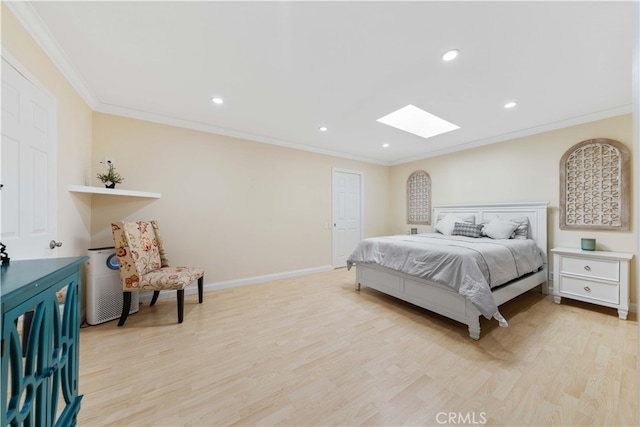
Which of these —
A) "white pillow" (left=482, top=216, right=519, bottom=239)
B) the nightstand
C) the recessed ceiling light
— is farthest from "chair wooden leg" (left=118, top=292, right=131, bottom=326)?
the nightstand

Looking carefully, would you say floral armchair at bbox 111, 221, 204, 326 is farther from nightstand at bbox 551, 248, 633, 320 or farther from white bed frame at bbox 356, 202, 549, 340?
nightstand at bbox 551, 248, 633, 320

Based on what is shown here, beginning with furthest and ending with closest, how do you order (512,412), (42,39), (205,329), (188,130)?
1. (188,130)
2. (205,329)
3. (42,39)
4. (512,412)

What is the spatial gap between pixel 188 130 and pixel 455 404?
12.9 ft

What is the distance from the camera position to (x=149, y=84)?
2250mm

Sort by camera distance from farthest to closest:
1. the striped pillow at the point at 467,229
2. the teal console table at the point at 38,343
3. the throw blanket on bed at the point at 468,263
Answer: the striped pillow at the point at 467,229
the throw blanket on bed at the point at 468,263
the teal console table at the point at 38,343

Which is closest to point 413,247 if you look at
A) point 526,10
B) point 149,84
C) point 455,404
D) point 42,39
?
Result: point 455,404

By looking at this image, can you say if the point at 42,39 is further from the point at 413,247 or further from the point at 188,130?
the point at 413,247

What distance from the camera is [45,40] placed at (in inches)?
65.0

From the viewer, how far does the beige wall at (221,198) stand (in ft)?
9.12

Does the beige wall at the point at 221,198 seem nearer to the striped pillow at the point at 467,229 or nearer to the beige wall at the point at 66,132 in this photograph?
the beige wall at the point at 66,132

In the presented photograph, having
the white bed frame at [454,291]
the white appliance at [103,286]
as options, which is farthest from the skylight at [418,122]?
the white appliance at [103,286]

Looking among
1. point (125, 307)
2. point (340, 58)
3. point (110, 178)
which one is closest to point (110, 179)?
point (110, 178)

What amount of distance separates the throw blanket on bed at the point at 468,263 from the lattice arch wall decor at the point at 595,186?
66 centimetres

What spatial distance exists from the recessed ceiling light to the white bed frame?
2.06 m
